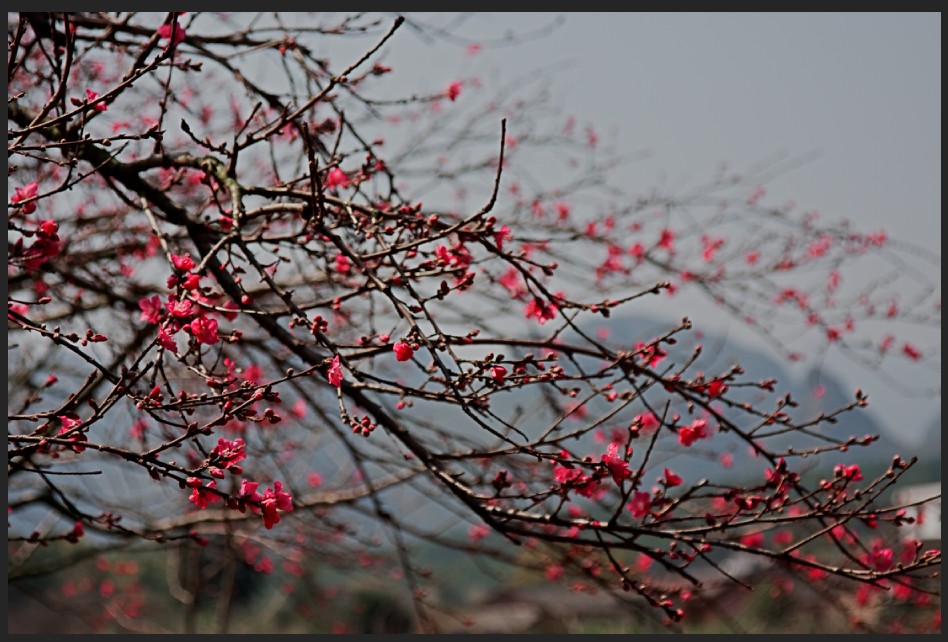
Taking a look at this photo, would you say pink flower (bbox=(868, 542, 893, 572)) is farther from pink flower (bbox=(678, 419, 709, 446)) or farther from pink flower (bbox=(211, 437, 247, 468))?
pink flower (bbox=(211, 437, 247, 468))

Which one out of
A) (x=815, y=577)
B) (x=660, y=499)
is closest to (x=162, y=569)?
(x=815, y=577)

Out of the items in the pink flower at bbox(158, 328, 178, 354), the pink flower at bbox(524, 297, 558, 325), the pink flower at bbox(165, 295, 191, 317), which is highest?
the pink flower at bbox(524, 297, 558, 325)

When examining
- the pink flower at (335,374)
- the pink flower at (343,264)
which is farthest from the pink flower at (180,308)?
the pink flower at (343,264)

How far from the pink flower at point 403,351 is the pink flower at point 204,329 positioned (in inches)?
17.8

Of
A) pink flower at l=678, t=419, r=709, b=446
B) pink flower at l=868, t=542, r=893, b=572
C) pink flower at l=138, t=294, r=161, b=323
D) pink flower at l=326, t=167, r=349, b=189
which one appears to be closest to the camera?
pink flower at l=138, t=294, r=161, b=323

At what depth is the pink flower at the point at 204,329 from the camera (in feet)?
6.97

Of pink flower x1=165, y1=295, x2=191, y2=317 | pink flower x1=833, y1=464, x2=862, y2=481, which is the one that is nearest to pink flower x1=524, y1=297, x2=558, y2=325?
pink flower x1=833, y1=464, x2=862, y2=481

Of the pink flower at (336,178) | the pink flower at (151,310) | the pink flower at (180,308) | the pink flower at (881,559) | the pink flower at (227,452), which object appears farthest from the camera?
the pink flower at (336,178)

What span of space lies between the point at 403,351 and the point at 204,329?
488 millimetres

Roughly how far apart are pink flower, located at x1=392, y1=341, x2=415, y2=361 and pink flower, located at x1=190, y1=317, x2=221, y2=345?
0.45 metres

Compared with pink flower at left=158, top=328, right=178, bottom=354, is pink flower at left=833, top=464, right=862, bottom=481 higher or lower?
lower

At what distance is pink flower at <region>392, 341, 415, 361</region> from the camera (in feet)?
7.04

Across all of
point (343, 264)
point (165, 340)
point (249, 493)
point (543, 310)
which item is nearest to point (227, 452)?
point (249, 493)

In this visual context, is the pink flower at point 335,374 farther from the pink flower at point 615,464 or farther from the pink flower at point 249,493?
the pink flower at point 615,464
